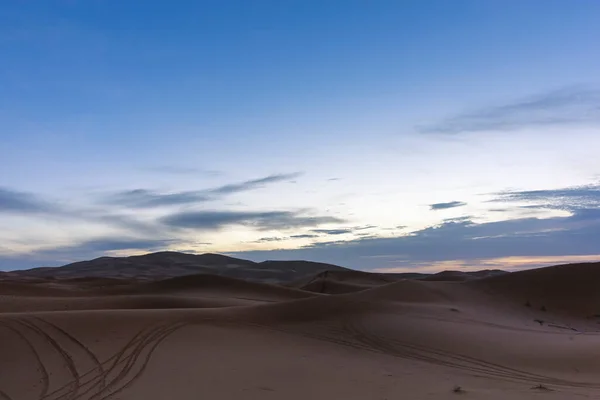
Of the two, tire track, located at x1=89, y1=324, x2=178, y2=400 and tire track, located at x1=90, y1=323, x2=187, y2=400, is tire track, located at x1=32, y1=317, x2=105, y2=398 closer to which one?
tire track, located at x1=89, y1=324, x2=178, y2=400

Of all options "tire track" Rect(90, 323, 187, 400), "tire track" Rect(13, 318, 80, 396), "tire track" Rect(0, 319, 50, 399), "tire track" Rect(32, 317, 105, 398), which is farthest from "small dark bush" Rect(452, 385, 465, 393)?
"tire track" Rect(0, 319, 50, 399)

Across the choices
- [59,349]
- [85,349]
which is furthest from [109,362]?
[59,349]

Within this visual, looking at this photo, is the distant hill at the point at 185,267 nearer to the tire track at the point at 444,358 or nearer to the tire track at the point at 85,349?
the tire track at the point at 444,358

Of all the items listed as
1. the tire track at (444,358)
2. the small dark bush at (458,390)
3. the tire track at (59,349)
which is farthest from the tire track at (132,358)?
the small dark bush at (458,390)

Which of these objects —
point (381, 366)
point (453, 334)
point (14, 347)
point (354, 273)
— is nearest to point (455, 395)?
point (381, 366)

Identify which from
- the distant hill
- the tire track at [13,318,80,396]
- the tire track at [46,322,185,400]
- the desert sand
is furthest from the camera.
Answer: the distant hill

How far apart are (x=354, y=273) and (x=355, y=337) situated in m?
29.4

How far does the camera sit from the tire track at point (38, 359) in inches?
300

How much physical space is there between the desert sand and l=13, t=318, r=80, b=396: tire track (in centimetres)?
2

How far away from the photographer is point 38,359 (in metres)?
9.04

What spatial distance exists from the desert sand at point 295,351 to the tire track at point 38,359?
0.02 metres

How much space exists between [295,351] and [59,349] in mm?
4254

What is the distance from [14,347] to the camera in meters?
9.63

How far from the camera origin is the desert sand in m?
7.71
